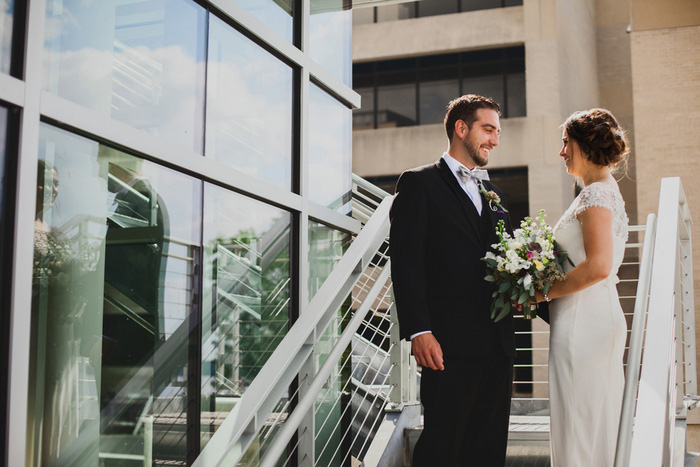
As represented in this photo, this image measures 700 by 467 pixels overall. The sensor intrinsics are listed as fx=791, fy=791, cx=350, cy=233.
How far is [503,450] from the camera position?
3.19 meters

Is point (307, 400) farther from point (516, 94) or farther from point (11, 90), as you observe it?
point (516, 94)

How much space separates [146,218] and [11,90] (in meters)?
0.77

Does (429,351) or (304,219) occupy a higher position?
(304,219)

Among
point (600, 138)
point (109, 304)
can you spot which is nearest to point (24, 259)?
point (109, 304)

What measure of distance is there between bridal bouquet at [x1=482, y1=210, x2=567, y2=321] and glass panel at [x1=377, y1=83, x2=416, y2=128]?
60.7 feet

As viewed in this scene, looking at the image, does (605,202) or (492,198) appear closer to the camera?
(605,202)

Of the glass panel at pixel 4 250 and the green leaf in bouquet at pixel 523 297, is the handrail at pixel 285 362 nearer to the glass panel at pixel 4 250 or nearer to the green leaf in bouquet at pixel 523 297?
the glass panel at pixel 4 250

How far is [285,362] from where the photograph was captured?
10.2ft

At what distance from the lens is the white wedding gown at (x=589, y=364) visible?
325 cm

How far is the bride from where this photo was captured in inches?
128

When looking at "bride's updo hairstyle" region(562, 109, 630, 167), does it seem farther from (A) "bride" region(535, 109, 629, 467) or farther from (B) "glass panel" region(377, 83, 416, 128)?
(B) "glass panel" region(377, 83, 416, 128)

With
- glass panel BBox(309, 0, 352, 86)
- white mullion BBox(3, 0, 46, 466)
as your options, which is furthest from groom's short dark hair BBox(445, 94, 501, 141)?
white mullion BBox(3, 0, 46, 466)

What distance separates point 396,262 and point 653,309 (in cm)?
99

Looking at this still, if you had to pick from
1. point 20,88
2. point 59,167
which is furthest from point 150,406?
point 20,88
